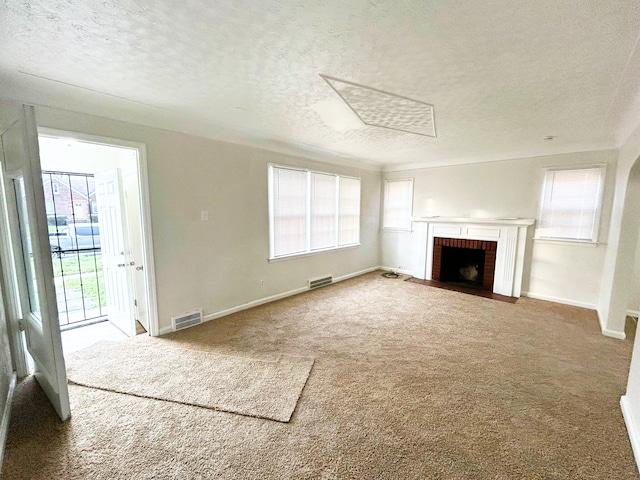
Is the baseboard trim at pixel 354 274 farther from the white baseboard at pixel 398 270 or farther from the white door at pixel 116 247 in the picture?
the white door at pixel 116 247

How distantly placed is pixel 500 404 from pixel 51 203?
5.40 meters

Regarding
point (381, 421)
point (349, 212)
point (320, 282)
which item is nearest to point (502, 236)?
point (349, 212)

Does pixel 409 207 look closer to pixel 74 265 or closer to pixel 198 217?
pixel 198 217

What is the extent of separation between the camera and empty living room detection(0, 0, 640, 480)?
153cm

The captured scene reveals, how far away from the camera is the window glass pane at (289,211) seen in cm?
417

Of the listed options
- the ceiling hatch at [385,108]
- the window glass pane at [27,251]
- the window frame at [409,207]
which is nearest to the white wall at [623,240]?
the ceiling hatch at [385,108]

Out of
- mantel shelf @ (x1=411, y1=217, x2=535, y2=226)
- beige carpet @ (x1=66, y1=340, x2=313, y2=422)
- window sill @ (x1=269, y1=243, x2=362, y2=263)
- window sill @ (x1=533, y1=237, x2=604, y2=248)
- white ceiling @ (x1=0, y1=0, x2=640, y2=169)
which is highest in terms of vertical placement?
white ceiling @ (x1=0, y1=0, x2=640, y2=169)

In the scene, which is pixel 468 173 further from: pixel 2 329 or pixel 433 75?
pixel 2 329

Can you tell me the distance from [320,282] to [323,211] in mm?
1329

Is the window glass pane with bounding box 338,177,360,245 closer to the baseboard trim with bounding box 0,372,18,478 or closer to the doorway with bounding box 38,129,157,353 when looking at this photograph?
the doorway with bounding box 38,129,157,353

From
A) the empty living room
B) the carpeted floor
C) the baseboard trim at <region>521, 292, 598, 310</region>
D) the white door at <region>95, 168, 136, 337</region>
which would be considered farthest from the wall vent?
the baseboard trim at <region>521, 292, 598, 310</region>

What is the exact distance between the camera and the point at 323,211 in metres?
4.98

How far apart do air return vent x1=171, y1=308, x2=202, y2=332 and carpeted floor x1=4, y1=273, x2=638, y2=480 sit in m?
0.12

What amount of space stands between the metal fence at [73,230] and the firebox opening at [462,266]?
5.88 meters
